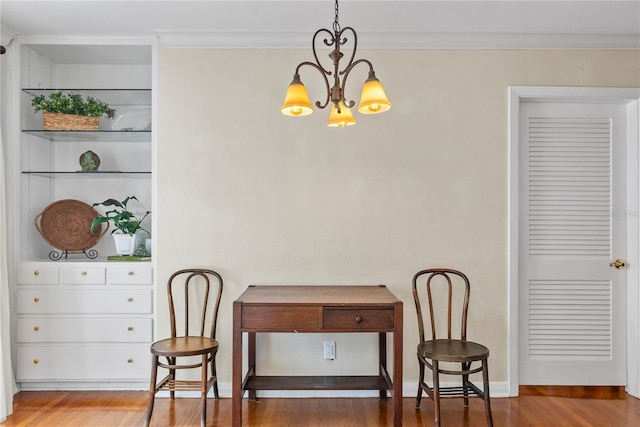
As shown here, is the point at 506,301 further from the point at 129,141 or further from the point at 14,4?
the point at 14,4

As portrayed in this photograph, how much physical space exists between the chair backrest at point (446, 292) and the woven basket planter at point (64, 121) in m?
2.62

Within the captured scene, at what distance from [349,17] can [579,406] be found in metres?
2.98

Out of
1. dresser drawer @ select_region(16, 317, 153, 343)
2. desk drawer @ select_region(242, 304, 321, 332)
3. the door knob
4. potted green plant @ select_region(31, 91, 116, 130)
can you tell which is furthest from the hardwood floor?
potted green plant @ select_region(31, 91, 116, 130)

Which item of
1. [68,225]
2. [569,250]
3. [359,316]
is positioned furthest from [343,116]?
[68,225]

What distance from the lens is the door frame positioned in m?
3.23

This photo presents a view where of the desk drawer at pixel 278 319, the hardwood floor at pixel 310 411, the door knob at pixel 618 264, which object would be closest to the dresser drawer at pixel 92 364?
the hardwood floor at pixel 310 411

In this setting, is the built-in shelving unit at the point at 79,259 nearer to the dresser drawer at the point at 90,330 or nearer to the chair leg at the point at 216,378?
the dresser drawer at the point at 90,330

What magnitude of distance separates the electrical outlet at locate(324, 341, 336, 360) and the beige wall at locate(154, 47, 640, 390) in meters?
0.04

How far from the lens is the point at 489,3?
2768mm

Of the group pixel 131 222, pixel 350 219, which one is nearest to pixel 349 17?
pixel 350 219

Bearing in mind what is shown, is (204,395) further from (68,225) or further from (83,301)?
(68,225)

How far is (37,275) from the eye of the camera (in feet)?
10.6

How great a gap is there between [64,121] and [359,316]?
2.53m

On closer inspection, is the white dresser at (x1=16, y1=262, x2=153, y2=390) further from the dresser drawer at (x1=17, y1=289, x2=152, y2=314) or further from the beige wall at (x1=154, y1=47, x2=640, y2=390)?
the beige wall at (x1=154, y1=47, x2=640, y2=390)
